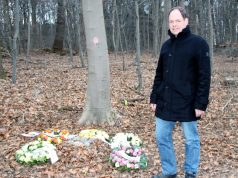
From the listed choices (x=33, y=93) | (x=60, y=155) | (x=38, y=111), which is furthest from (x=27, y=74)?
(x=60, y=155)

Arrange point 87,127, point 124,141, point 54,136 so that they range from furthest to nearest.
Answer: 1. point 87,127
2. point 54,136
3. point 124,141

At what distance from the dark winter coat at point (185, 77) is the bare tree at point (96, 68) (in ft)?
11.6

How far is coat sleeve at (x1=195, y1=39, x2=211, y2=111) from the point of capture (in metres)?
Answer: 4.36

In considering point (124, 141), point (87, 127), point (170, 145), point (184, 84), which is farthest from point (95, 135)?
point (184, 84)

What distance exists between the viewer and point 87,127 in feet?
26.0

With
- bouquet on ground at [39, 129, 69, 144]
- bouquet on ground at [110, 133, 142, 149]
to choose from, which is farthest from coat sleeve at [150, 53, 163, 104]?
bouquet on ground at [39, 129, 69, 144]

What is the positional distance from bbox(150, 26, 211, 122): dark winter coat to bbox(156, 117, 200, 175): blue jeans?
0.40 feet

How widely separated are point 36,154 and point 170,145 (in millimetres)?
2196

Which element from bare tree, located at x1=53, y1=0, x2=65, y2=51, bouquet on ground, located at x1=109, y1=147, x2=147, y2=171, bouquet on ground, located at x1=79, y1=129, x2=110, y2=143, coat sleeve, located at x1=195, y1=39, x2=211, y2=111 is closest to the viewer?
coat sleeve, located at x1=195, y1=39, x2=211, y2=111

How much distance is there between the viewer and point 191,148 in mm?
4641

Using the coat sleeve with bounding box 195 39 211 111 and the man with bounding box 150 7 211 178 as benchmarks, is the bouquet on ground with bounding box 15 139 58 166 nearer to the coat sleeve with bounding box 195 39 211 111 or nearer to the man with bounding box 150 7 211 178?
the man with bounding box 150 7 211 178

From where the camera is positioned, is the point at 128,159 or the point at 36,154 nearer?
the point at 128,159

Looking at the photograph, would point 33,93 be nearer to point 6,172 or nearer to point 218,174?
point 6,172

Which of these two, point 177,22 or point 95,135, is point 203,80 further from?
point 95,135
